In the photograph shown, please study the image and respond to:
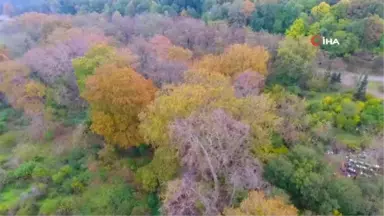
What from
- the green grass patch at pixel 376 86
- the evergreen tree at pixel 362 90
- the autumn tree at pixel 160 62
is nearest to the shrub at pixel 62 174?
the autumn tree at pixel 160 62

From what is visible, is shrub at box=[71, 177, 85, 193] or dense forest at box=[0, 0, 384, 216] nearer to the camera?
dense forest at box=[0, 0, 384, 216]

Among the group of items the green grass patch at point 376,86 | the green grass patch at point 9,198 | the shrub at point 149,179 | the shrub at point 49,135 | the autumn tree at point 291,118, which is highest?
the autumn tree at point 291,118

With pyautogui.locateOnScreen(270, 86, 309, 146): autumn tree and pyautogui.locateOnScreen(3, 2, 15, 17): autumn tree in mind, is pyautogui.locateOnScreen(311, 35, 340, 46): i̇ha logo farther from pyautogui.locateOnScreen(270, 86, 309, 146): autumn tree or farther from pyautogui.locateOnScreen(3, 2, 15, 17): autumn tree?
pyautogui.locateOnScreen(3, 2, 15, 17): autumn tree

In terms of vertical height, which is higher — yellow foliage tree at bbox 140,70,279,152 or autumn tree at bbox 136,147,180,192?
yellow foliage tree at bbox 140,70,279,152

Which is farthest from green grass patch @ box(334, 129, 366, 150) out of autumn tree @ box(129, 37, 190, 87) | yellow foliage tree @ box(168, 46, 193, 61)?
yellow foliage tree @ box(168, 46, 193, 61)

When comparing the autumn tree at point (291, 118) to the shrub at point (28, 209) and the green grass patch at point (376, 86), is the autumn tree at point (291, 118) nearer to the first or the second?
the green grass patch at point (376, 86)

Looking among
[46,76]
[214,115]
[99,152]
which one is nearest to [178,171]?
[214,115]

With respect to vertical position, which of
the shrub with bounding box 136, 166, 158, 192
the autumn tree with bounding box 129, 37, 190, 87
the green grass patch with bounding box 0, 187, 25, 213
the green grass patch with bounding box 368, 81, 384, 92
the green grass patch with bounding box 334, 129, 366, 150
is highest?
the autumn tree with bounding box 129, 37, 190, 87
